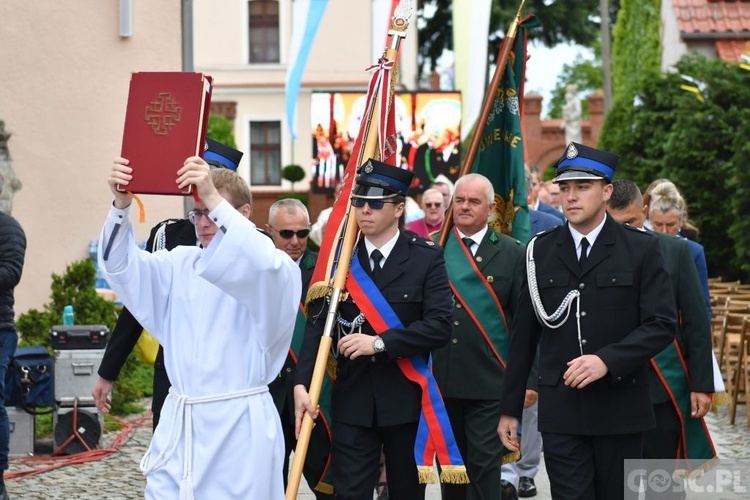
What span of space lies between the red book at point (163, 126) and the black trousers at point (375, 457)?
6.60 ft

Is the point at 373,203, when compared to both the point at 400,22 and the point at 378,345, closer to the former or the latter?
the point at 378,345

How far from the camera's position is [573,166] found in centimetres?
578

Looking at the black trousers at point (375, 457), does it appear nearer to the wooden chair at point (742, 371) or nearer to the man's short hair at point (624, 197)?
the man's short hair at point (624, 197)

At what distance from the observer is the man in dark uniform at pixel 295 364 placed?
6.73 m

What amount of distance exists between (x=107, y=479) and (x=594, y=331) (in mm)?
4673

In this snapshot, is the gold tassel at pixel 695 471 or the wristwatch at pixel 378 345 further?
the gold tassel at pixel 695 471

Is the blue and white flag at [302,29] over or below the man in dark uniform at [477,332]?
over

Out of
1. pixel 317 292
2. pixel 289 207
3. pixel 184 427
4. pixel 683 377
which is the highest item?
pixel 289 207

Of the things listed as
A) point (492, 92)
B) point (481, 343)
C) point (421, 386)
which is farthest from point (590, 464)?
point (492, 92)

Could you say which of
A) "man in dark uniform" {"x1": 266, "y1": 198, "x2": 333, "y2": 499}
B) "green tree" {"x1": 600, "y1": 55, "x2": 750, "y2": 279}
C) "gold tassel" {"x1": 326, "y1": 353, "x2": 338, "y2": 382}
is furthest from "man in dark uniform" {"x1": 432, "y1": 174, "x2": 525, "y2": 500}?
"green tree" {"x1": 600, "y1": 55, "x2": 750, "y2": 279}

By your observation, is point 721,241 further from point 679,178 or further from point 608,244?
point 608,244

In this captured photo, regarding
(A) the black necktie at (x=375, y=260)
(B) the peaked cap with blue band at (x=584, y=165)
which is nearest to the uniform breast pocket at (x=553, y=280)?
(B) the peaked cap with blue band at (x=584, y=165)

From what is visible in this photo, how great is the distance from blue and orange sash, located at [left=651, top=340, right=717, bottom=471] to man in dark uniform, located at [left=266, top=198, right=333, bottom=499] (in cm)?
177

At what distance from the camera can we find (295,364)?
7043mm
